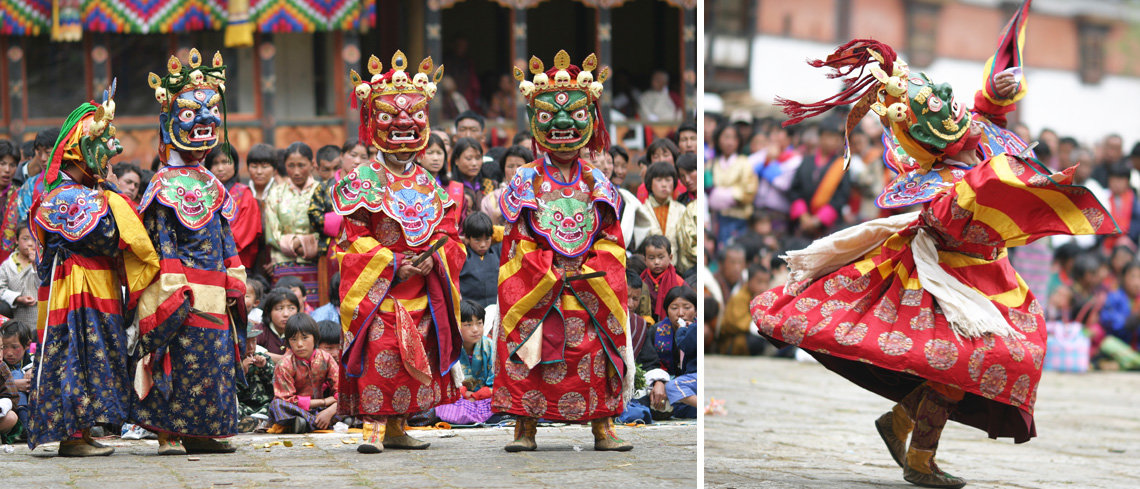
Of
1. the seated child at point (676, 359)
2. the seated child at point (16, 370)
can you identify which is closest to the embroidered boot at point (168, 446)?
the seated child at point (16, 370)

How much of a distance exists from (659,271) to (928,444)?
2.79m

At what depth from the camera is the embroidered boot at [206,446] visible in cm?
780

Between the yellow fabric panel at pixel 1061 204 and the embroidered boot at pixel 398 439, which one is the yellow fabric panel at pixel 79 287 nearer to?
the embroidered boot at pixel 398 439

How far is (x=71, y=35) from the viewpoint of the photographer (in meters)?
13.9

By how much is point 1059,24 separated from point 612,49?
544cm

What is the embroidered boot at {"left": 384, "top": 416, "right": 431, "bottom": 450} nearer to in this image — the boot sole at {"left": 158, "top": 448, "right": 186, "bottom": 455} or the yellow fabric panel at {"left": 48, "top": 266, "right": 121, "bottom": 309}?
the boot sole at {"left": 158, "top": 448, "right": 186, "bottom": 455}

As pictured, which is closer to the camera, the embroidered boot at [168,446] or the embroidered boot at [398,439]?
the embroidered boot at [168,446]

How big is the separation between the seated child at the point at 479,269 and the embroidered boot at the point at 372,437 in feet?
5.89

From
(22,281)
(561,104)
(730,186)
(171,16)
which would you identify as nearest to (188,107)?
(561,104)

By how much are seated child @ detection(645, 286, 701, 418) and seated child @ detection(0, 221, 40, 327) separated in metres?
3.64

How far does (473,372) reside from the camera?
917 centimetres

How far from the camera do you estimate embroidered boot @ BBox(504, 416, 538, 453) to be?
304 inches

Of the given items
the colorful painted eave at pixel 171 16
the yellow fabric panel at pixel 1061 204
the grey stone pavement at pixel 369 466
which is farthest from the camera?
the colorful painted eave at pixel 171 16

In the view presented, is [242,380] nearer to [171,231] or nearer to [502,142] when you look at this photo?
[171,231]
